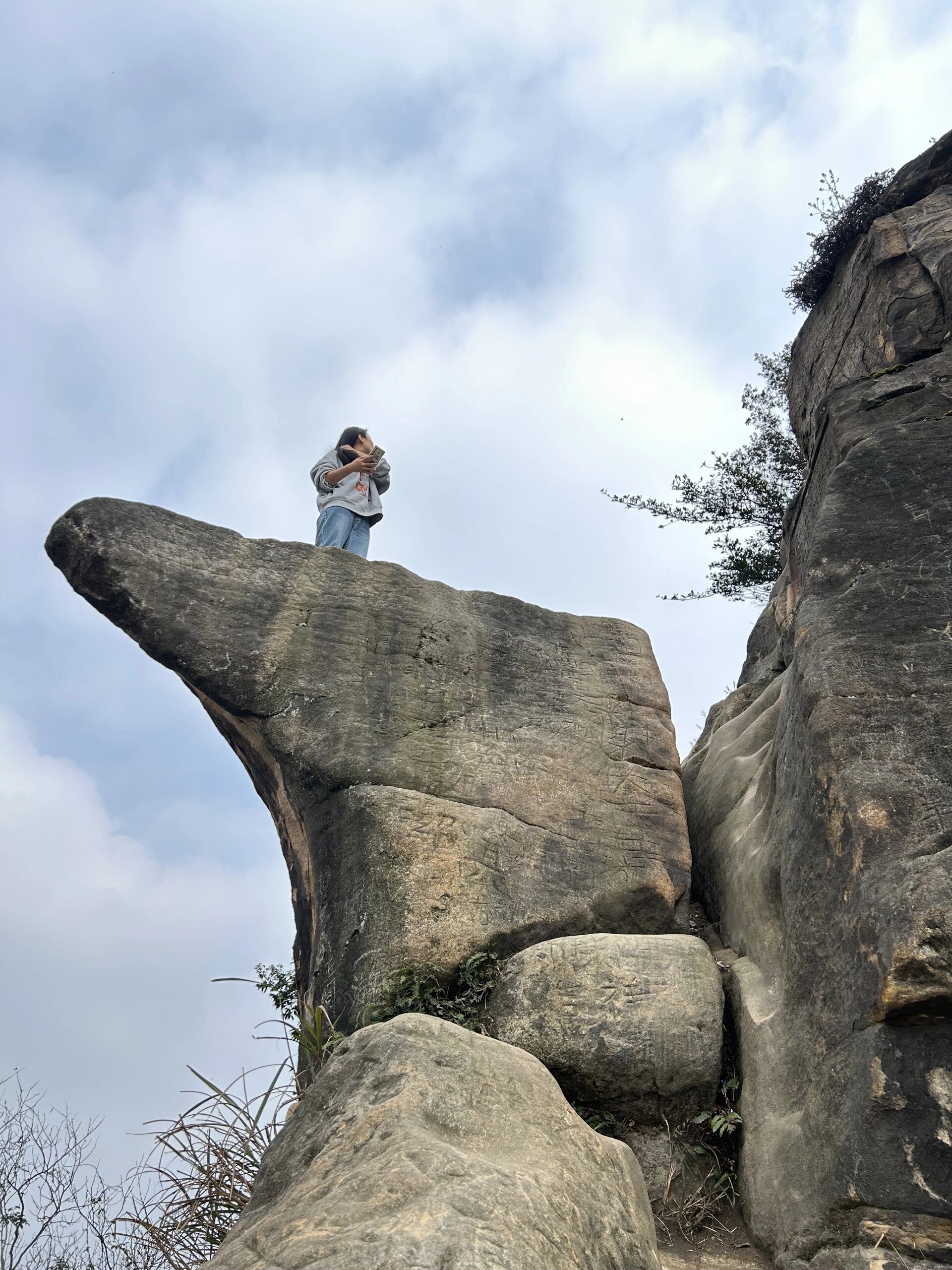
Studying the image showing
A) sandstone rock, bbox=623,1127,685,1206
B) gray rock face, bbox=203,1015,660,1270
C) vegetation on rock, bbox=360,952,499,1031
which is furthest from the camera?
vegetation on rock, bbox=360,952,499,1031

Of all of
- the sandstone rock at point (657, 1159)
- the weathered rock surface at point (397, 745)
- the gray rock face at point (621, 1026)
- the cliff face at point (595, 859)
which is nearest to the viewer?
the cliff face at point (595, 859)

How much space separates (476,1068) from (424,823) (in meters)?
1.93

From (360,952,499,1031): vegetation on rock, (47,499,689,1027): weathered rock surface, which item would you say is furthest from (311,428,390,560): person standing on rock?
(360,952,499,1031): vegetation on rock

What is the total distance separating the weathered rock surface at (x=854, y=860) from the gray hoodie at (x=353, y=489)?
3.05 metres

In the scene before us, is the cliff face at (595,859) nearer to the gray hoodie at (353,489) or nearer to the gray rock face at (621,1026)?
the gray rock face at (621,1026)

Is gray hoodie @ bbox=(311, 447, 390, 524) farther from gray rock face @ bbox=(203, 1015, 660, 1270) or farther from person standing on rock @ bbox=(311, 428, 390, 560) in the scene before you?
Answer: gray rock face @ bbox=(203, 1015, 660, 1270)

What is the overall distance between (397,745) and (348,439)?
126 inches

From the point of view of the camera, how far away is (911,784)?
4.62m

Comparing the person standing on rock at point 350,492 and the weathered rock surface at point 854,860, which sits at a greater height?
the person standing on rock at point 350,492

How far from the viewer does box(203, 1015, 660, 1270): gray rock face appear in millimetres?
2898

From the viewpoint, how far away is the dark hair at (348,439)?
829 cm

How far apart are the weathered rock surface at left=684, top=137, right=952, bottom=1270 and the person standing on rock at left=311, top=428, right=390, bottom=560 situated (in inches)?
118

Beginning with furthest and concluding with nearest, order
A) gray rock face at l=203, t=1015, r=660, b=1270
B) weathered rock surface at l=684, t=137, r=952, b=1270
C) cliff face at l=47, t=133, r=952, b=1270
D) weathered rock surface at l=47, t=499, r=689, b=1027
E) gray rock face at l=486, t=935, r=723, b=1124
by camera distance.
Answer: weathered rock surface at l=47, t=499, r=689, b=1027
gray rock face at l=486, t=935, r=723, b=1124
weathered rock surface at l=684, t=137, r=952, b=1270
cliff face at l=47, t=133, r=952, b=1270
gray rock face at l=203, t=1015, r=660, b=1270

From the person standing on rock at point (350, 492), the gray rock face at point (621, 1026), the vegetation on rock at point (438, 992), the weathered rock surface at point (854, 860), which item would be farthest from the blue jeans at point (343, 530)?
the gray rock face at point (621, 1026)
